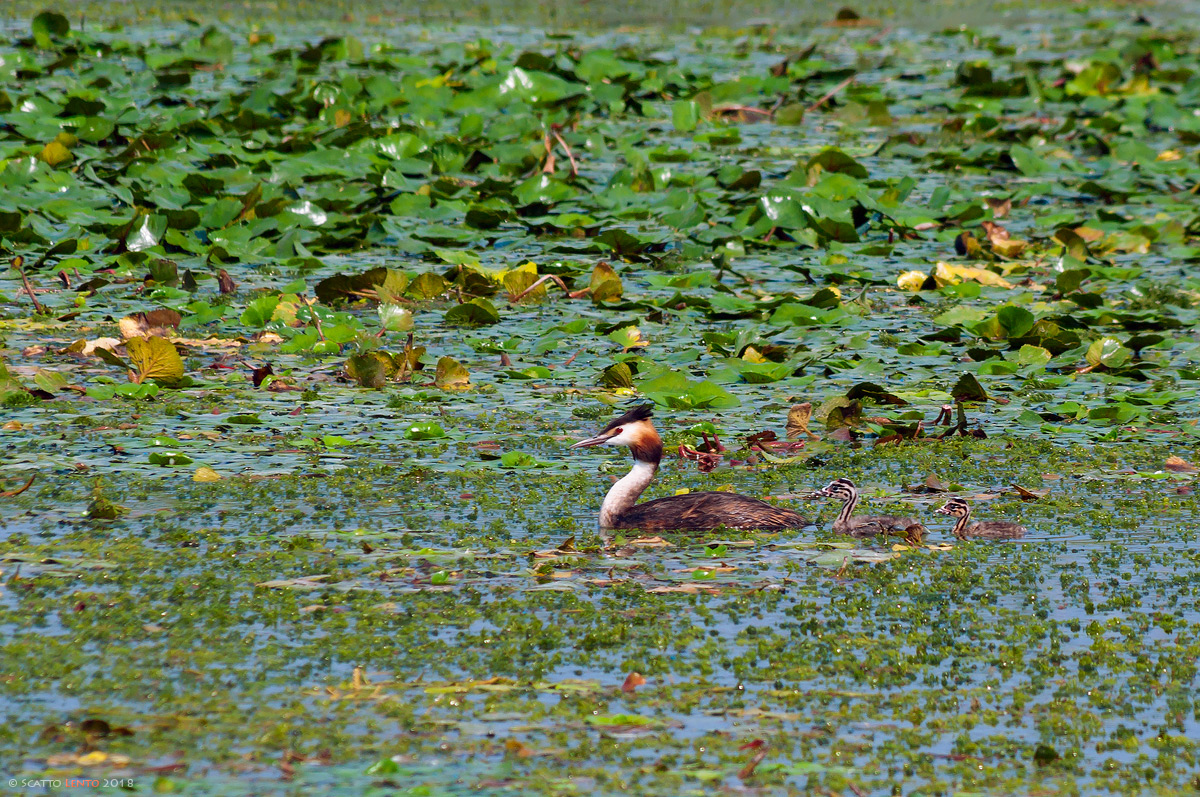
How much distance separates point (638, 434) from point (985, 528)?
4.91 ft

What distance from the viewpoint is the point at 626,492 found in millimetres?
6641

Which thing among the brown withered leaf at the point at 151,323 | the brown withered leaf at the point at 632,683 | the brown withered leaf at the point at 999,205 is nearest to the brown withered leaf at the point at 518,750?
the brown withered leaf at the point at 632,683

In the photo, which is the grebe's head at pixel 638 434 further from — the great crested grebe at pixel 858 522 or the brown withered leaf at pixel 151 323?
the brown withered leaf at pixel 151 323

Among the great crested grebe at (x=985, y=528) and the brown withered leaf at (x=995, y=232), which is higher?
the brown withered leaf at (x=995, y=232)

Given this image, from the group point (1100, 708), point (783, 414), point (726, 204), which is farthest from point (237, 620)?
point (726, 204)

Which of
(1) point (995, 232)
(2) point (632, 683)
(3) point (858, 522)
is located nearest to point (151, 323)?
(3) point (858, 522)

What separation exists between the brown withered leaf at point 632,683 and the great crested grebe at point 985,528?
80.5 inches

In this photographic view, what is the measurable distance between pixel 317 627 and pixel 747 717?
1.50 metres

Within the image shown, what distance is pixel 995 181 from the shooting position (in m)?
14.3

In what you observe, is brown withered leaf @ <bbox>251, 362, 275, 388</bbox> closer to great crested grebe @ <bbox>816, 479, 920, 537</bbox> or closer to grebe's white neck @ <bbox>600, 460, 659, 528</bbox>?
grebe's white neck @ <bbox>600, 460, 659, 528</bbox>

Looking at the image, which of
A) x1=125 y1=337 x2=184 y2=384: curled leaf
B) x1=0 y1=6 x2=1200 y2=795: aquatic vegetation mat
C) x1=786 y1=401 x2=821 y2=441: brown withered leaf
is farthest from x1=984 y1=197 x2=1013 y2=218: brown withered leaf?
x1=125 y1=337 x2=184 y2=384: curled leaf

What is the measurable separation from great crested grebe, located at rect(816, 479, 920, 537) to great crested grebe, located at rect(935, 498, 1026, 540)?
0.18 meters

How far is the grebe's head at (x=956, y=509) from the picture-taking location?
646cm

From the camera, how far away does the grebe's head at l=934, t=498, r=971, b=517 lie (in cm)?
646
